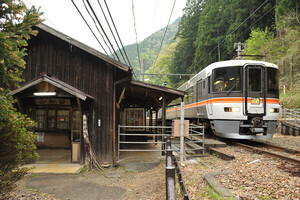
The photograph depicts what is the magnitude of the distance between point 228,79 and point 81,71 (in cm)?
595

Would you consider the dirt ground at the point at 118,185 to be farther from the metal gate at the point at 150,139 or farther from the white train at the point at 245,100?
the white train at the point at 245,100

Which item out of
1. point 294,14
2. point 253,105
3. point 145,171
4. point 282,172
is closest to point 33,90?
point 145,171

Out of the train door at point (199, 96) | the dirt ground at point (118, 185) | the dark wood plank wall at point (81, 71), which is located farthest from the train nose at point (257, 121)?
the dark wood plank wall at point (81, 71)

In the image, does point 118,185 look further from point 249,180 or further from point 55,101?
point 55,101

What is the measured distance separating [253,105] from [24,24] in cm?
801

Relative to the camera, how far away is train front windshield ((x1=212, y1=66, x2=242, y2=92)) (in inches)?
327

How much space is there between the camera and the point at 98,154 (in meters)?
7.28

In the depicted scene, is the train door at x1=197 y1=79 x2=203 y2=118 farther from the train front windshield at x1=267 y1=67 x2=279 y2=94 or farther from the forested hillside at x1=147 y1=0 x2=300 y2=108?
the forested hillside at x1=147 y1=0 x2=300 y2=108

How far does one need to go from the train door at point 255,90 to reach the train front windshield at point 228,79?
299mm

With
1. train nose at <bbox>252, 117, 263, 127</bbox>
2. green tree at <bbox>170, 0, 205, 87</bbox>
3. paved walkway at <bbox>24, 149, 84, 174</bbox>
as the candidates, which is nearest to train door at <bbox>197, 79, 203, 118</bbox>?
train nose at <bbox>252, 117, 263, 127</bbox>

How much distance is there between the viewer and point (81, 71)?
761 cm

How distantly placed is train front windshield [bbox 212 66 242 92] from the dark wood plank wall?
4.43 metres

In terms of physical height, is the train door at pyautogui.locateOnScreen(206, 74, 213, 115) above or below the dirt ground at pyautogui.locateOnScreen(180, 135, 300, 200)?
above

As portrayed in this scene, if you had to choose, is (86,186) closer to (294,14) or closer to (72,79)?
(72,79)
